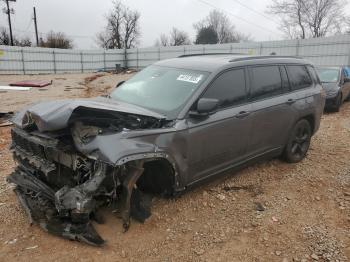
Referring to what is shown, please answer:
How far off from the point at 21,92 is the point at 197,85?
1323cm

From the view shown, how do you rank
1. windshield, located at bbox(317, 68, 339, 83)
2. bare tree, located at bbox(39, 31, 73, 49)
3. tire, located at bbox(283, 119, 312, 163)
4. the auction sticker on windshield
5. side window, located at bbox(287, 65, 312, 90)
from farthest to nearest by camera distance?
bare tree, located at bbox(39, 31, 73, 49), windshield, located at bbox(317, 68, 339, 83), tire, located at bbox(283, 119, 312, 163), side window, located at bbox(287, 65, 312, 90), the auction sticker on windshield

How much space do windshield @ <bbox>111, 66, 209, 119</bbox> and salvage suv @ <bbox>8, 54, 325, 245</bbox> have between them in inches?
0.6

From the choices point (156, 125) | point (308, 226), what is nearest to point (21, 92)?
point (156, 125)

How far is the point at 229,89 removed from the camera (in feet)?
14.0

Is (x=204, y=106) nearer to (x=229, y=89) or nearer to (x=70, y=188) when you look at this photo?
(x=229, y=89)

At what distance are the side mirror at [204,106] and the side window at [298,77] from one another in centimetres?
216

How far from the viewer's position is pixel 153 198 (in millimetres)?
4172

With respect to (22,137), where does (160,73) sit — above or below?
above

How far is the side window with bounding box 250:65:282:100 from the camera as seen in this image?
4609 millimetres

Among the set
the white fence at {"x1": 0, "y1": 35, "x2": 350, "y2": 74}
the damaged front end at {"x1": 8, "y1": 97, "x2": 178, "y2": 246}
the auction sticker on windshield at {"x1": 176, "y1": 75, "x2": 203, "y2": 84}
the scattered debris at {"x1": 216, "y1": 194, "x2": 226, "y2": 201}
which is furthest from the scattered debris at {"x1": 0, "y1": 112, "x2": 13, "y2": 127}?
the white fence at {"x1": 0, "y1": 35, "x2": 350, "y2": 74}

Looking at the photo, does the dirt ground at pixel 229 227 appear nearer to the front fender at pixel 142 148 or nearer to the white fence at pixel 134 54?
the front fender at pixel 142 148

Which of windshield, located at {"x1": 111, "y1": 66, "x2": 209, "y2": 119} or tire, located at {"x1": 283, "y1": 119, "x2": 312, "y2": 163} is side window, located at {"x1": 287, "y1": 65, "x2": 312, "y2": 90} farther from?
windshield, located at {"x1": 111, "y1": 66, "x2": 209, "y2": 119}

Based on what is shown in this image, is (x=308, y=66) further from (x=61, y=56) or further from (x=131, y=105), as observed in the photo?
(x=61, y=56)

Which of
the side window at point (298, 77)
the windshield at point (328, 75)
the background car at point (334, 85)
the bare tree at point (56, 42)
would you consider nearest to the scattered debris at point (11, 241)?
the side window at point (298, 77)
